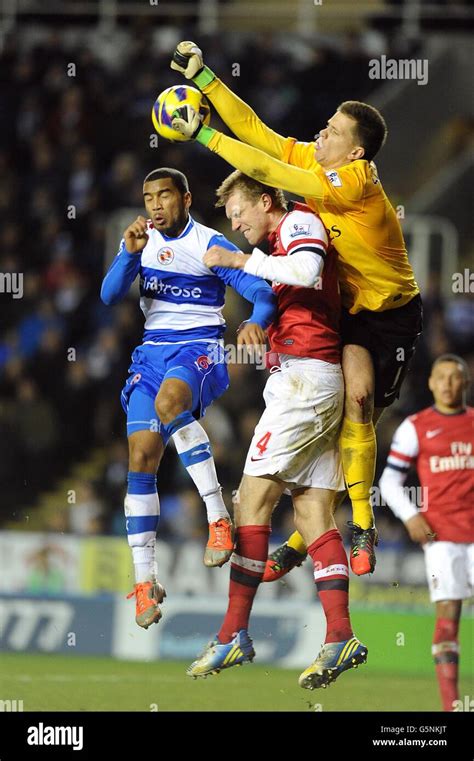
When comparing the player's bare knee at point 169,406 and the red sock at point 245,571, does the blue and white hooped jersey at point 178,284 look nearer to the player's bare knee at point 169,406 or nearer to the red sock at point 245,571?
the player's bare knee at point 169,406

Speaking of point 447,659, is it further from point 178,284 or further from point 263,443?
point 178,284

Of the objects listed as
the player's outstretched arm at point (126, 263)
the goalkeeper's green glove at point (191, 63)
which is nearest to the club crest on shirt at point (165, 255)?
the player's outstretched arm at point (126, 263)

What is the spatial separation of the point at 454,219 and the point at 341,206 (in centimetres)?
797

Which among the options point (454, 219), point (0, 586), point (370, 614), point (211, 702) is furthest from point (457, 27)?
point (211, 702)

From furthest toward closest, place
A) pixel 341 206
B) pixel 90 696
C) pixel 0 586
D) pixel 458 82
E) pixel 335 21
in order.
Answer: pixel 335 21 < pixel 458 82 < pixel 0 586 < pixel 90 696 < pixel 341 206

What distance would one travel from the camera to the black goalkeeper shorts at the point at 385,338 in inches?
268

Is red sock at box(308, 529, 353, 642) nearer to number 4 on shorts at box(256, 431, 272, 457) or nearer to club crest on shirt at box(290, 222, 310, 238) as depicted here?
number 4 on shorts at box(256, 431, 272, 457)

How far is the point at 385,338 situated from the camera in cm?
681

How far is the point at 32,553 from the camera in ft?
40.3

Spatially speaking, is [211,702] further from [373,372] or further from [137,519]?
[373,372]

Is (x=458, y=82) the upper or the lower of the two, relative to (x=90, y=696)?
upper

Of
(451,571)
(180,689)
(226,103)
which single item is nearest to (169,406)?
(226,103)

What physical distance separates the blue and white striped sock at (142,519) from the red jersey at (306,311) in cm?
99

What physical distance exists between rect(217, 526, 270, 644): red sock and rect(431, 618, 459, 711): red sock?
6.82ft
